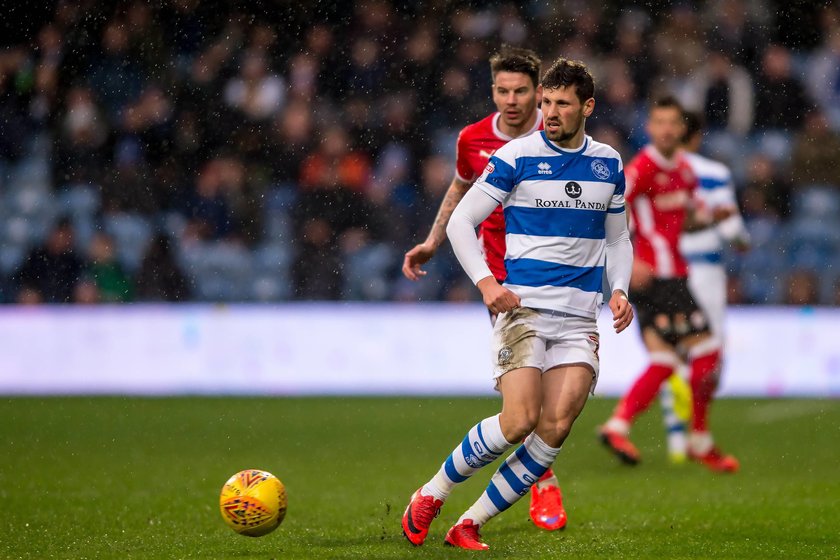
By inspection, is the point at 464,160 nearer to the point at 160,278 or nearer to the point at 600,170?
the point at 600,170

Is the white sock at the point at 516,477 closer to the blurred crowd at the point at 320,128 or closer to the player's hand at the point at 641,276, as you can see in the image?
the player's hand at the point at 641,276

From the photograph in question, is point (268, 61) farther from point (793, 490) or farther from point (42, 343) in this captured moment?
point (793, 490)

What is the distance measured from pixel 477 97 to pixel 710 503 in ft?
27.3

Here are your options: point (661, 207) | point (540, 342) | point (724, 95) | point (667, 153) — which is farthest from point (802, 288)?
point (540, 342)

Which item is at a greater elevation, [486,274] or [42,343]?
[486,274]

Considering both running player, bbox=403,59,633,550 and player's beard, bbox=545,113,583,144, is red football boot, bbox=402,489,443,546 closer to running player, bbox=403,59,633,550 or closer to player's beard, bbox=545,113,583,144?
running player, bbox=403,59,633,550

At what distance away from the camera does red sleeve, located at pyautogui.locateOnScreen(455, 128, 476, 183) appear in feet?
21.4

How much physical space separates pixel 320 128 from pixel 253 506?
32.4 feet

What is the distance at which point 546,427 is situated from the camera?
563cm

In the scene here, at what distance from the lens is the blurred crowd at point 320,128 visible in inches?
549

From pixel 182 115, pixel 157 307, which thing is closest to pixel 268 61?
pixel 182 115

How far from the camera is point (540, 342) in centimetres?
562

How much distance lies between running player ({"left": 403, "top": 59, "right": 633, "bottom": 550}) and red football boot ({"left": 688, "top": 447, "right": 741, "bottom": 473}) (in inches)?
131

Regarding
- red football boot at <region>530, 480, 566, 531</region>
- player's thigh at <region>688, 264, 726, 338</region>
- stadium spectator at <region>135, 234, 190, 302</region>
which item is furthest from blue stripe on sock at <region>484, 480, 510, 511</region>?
stadium spectator at <region>135, 234, 190, 302</region>
